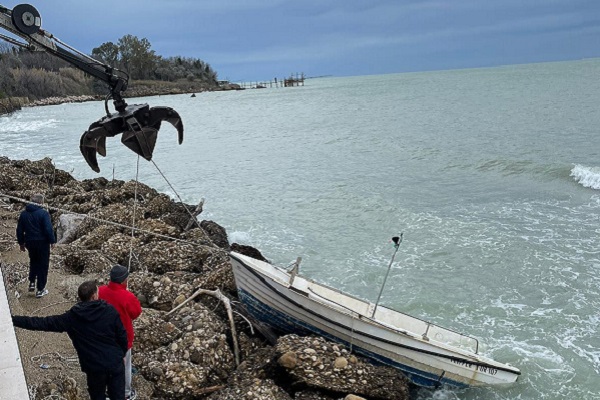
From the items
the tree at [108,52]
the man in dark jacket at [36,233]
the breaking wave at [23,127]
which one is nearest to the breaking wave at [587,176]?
the man in dark jacket at [36,233]

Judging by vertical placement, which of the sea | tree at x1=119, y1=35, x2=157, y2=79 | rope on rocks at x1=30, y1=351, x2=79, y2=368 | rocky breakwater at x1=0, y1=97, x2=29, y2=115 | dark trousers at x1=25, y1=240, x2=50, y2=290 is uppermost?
tree at x1=119, y1=35, x2=157, y2=79

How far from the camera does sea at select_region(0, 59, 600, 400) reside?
10.3 m

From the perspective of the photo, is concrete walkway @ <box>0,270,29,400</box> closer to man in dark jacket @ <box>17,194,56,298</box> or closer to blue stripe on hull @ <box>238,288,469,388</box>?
man in dark jacket @ <box>17,194,56,298</box>

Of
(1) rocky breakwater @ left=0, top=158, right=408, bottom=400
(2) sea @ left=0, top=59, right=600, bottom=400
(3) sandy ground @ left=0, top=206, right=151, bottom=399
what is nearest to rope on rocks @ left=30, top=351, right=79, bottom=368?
(3) sandy ground @ left=0, top=206, right=151, bottom=399

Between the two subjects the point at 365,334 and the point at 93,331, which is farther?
the point at 365,334

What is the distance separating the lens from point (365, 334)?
774cm

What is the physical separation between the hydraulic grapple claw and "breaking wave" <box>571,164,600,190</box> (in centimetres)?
1940

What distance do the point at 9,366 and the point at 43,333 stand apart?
3488 millimetres

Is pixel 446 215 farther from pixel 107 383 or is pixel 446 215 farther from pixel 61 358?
pixel 107 383

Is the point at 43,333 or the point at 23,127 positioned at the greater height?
the point at 23,127

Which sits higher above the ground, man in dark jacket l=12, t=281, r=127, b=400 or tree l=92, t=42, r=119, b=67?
tree l=92, t=42, r=119, b=67

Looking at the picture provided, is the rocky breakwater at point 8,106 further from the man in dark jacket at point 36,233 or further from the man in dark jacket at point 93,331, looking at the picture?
the man in dark jacket at point 93,331

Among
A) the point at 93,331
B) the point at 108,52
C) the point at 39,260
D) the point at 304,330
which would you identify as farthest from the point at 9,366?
the point at 108,52

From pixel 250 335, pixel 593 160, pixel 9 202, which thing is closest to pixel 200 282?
pixel 250 335
